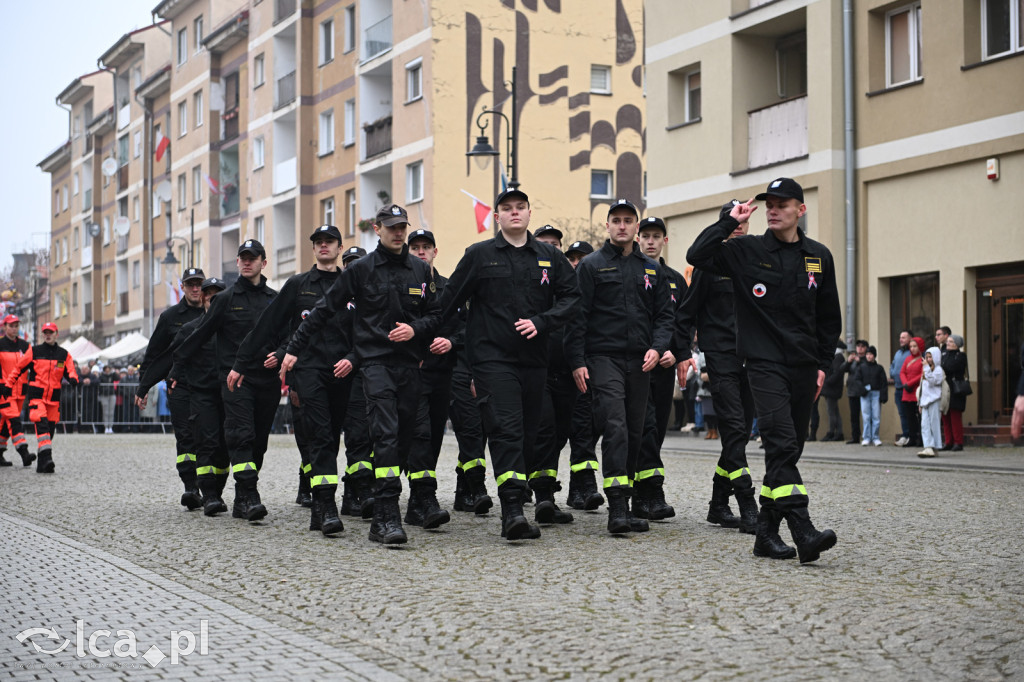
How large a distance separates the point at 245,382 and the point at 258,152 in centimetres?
4274

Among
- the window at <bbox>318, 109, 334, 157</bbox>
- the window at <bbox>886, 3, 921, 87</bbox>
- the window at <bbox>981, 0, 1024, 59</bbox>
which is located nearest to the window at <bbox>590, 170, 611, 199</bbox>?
the window at <bbox>318, 109, 334, 157</bbox>

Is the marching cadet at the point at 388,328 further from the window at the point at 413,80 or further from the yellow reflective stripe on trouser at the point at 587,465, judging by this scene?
the window at the point at 413,80

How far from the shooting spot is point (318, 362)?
10.3 m

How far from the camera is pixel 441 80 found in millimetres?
39844

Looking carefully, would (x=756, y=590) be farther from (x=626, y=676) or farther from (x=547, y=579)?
(x=626, y=676)

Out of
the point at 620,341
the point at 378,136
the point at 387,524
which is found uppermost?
the point at 378,136

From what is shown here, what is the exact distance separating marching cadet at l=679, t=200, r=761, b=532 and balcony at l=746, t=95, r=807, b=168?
650 inches

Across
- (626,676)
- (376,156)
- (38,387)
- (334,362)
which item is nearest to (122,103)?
(376,156)

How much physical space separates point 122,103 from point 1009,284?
5745cm

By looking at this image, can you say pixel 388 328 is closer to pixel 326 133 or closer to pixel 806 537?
pixel 806 537

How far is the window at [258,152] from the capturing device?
52.2 m

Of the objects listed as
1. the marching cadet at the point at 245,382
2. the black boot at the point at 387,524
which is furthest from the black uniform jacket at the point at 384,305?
the marching cadet at the point at 245,382

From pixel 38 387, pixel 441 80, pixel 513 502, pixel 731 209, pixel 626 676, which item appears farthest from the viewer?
pixel 441 80

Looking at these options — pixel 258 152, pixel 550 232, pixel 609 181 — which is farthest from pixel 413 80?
pixel 550 232
